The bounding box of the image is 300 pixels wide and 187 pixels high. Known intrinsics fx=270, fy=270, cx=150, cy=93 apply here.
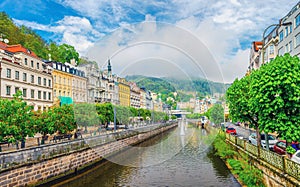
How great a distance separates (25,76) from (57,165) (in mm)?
28891

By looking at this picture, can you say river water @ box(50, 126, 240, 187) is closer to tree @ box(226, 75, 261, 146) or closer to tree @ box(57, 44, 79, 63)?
tree @ box(226, 75, 261, 146)

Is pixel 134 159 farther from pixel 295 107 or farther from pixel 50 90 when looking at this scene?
pixel 50 90

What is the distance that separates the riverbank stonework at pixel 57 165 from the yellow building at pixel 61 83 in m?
26.3

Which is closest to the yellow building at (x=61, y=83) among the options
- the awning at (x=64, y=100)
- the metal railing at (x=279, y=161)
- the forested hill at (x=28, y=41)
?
the awning at (x=64, y=100)

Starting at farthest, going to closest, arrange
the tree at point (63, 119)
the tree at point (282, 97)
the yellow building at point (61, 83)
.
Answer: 1. the yellow building at point (61, 83)
2. the tree at point (63, 119)
3. the tree at point (282, 97)

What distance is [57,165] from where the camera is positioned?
68.8ft

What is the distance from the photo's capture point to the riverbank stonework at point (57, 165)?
16.4 m

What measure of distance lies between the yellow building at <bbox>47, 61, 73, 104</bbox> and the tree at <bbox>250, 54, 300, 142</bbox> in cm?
4698

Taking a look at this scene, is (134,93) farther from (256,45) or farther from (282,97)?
(256,45)

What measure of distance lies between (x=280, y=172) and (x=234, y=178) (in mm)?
9022

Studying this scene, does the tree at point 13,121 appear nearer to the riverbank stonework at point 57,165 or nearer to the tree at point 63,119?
the riverbank stonework at point 57,165

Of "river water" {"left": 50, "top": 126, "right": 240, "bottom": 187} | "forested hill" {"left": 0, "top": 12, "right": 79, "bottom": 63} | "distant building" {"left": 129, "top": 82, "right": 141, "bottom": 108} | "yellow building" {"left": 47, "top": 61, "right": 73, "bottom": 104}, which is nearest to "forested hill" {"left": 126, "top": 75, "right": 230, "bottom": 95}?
"distant building" {"left": 129, "top": 82, "right": 141, "bottom": 108}

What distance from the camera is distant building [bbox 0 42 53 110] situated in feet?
132

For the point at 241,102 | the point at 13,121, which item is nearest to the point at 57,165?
the point at 13,121
